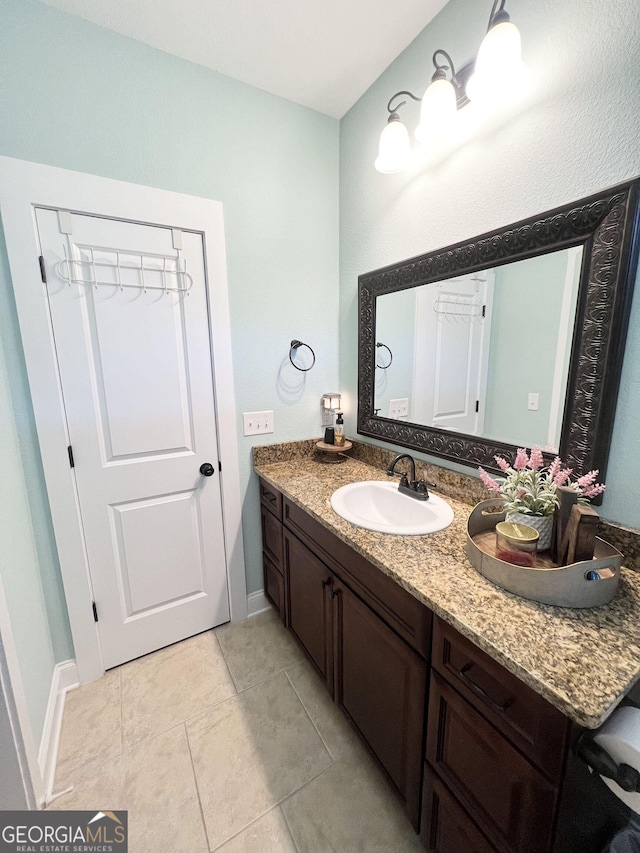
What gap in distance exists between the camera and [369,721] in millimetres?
1122

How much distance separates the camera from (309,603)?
1.44 meters

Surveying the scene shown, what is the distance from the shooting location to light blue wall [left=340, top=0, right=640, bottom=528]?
857 millimetres

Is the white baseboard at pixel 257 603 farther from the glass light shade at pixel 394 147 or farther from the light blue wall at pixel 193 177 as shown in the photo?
the glass light shade at pixel 394 147

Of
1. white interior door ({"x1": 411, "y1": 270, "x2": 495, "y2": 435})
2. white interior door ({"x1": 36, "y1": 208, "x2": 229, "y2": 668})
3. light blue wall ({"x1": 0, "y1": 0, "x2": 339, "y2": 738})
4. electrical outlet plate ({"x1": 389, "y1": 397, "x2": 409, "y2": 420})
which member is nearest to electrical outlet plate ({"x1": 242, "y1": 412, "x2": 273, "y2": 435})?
light blue wall ({"x1": 0, "y1": 0, "x2": 339, "y2": 738})

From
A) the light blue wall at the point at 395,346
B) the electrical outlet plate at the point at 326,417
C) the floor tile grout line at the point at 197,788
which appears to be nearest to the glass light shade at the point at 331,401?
the electrical outlet plate at the point at 326,417

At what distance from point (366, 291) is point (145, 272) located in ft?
3.34

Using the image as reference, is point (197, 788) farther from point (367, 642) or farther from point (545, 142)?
point (545, 142)

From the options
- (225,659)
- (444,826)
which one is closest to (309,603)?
(225,659)

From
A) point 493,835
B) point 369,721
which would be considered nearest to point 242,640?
point 369,721

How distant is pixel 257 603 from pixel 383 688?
3.62ft

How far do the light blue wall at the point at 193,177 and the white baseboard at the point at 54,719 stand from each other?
7 cm

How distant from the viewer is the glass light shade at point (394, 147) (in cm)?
131

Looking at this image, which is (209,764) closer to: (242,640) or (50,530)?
(242,640)

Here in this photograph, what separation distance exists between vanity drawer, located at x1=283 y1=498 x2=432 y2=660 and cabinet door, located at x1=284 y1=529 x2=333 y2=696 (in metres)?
Answer: 0.07
